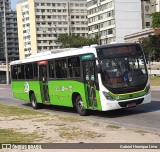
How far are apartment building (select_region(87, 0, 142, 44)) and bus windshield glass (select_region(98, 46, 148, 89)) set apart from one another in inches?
3944

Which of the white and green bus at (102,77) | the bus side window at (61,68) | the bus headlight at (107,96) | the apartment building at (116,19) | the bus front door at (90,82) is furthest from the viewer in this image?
the apartment building at (116,19)

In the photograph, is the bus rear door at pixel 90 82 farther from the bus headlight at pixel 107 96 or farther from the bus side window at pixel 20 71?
the bus side window at pixel 20 71

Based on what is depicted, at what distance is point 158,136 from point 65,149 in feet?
8.45

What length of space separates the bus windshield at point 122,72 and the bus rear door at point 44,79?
200 inches

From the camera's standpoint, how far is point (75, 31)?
157 metres

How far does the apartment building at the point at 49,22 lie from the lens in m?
156

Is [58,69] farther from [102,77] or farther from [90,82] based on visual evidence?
[102,77]

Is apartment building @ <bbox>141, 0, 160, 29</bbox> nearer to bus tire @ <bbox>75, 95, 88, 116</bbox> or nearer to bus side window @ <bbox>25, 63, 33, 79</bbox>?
bus side window @ <bbox>25, 63, 33, 79</bbox>

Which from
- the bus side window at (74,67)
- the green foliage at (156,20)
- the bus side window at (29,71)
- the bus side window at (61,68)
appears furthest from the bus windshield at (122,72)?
the green foliage at (156,20)

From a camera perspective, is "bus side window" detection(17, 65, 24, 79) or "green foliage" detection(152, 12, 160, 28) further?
"green foliage" detection(152, 12, 160, 28)

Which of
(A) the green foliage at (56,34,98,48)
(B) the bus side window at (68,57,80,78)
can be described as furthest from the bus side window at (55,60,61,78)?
(A) the green foliage at (56,34,98,48)

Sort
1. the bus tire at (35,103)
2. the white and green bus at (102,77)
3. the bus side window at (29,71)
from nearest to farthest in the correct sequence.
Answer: the white and green bus at (102,77) → the bus side window at (29,71) → the bus tire at (35,103)

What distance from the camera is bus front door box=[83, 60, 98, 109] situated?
52.7ft

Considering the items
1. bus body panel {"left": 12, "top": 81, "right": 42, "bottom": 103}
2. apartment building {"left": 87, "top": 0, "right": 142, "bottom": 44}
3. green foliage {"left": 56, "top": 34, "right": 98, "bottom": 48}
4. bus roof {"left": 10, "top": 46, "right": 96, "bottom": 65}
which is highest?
apartment building {"left": 87, "top": 0, "right": 142, "bottom": 44}
